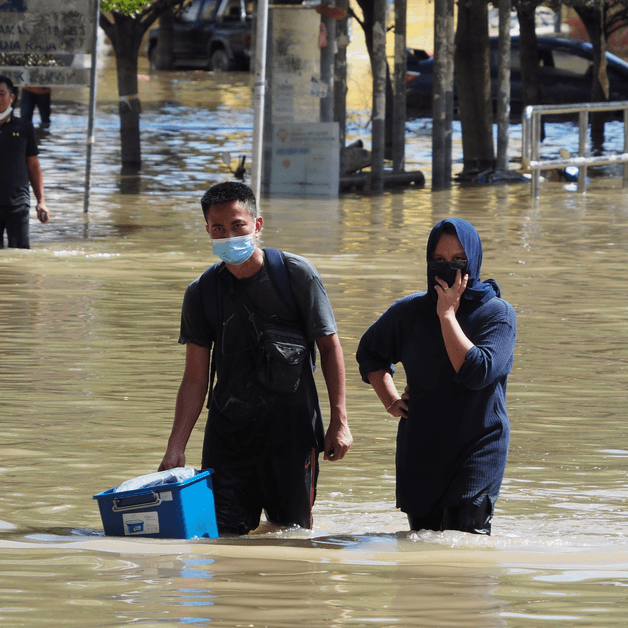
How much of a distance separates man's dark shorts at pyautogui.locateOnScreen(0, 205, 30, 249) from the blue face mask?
703 centimetres

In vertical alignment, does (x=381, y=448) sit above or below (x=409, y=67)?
below

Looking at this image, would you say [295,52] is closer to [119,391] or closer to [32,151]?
[32,151]

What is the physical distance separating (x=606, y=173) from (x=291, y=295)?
18.5 m

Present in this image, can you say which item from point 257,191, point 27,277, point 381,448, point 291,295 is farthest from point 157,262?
point 291,295

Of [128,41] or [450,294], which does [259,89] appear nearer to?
[128,41]

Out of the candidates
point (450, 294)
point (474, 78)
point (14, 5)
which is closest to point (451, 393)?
point (450, 294)

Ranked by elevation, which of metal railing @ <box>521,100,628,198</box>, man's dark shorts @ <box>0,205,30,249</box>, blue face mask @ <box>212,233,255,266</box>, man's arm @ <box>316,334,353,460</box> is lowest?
man's arm @ <box>316,334,353,460</box>

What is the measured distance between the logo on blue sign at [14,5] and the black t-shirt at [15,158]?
4019 millimetres

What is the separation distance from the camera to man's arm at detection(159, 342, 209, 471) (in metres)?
4.77

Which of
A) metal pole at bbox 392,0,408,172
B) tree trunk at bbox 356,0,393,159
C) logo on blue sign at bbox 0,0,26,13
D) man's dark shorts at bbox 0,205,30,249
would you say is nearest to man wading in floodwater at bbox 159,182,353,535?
man's dark shorts at bbox 0,205,30,249

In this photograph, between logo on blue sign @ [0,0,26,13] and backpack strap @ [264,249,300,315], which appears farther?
logo on blue sign @ [0,0,26,13]

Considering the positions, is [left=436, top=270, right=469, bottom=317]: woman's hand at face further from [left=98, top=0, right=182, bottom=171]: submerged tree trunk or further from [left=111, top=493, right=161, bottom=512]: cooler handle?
[left=98, top=0, right=182, bottom=171]: submerged tree trunk

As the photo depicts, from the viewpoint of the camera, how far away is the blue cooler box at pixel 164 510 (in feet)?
15.0

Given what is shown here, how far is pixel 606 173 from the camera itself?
22.5 meters
